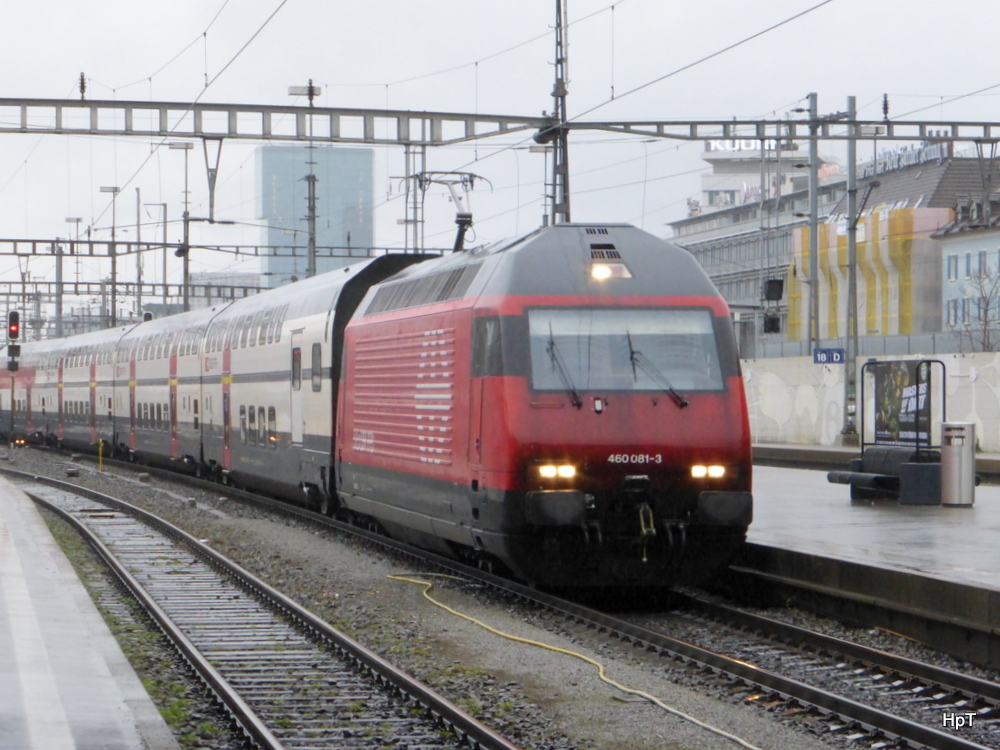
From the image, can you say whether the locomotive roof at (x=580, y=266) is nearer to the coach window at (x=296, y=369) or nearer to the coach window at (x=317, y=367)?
the coach window at (x=317, y=367)

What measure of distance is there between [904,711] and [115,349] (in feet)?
108

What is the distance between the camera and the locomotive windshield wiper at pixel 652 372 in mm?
12906

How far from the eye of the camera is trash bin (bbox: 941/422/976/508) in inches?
722

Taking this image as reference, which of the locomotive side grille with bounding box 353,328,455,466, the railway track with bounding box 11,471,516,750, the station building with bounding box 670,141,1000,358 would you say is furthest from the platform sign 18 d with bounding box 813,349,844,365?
the railway track with bounding box 11,471,516,750

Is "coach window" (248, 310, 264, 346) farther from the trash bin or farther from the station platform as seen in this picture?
the trash bin

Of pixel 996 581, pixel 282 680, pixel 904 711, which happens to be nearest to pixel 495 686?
pixel 282 680

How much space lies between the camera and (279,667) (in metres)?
11.0

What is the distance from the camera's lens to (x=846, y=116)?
35.2 m

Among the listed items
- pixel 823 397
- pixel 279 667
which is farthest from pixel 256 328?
pixel 823 397

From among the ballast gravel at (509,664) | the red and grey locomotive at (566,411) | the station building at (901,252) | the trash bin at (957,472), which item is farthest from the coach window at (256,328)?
the station building at (901,252)

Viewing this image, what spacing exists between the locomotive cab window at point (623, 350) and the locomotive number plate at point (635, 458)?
587mm

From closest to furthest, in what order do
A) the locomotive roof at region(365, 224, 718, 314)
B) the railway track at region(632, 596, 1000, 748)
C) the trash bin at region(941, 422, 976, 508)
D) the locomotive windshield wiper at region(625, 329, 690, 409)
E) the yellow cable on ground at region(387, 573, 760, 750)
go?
the yellow cable on ground at region(387, 573, 760, 750) < the railway track at region(632, 596, 1000, 748) < the locomotive windshield wiper at region(625, 329, 690, 409) < the locomotive roof at region(365, 224, 718, 314) < the trash bin at region(941, 422, 976, 508)

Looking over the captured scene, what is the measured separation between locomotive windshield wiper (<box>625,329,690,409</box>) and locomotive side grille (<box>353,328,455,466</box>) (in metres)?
1.83

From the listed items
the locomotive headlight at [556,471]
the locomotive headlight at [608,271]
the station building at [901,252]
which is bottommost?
the locomotive headlight at [556,471]
